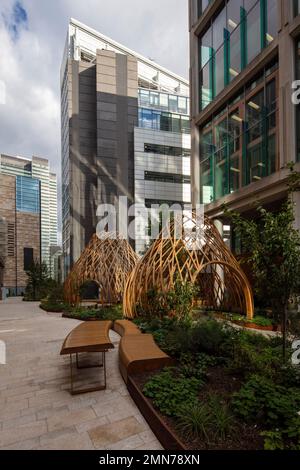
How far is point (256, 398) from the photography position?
12.2 ft

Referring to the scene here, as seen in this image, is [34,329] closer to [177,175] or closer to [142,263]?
[142,263]

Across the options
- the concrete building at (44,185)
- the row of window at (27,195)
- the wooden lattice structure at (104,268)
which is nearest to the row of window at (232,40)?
the wooden lattice structure at (104,268)

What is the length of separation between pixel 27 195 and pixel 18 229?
593 centimetres

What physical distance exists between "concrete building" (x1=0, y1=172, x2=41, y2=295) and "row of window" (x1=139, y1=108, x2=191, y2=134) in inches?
910

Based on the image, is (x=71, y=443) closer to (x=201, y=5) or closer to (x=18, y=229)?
(x=201, y=5)

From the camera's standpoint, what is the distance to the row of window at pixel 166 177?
34116 millimetres

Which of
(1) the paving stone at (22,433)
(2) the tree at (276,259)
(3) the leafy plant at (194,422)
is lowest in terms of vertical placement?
(1) the paving stone at (22,433)

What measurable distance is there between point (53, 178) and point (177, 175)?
61.3 meters

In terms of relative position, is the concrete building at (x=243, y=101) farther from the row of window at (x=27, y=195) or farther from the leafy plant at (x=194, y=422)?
the row of window at (x=27, y=195)

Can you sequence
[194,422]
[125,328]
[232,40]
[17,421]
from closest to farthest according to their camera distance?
[194,422], [17,421], [125,328], [232,40]

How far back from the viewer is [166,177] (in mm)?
34812

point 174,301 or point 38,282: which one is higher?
point 174,301

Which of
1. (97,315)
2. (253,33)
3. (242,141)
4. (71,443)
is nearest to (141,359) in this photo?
(71,443)

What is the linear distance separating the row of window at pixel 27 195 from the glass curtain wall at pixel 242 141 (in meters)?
35.9
